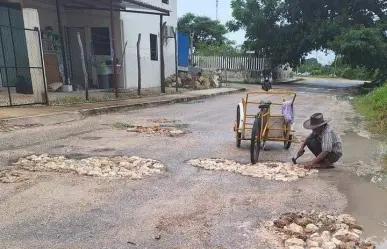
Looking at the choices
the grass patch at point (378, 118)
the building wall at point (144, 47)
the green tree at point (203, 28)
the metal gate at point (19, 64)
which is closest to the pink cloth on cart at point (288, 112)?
the grass patch at point (378, 118)

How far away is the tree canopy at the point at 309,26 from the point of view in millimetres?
20672

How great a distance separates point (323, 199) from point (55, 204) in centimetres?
300

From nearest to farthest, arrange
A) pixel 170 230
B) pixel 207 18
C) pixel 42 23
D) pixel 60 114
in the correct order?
pixel 170 230 < pixel 60 114 < pixel 42 23 < pixel 207 18

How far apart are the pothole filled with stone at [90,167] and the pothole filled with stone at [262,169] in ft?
2.40

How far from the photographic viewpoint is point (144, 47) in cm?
1738

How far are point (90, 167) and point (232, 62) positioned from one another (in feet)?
82.3

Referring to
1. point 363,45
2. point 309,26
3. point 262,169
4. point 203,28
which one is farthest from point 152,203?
point 203,28

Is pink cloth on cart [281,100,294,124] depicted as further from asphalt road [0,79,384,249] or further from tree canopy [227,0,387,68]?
tree canopy [227,0,387,68]

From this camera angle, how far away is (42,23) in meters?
13.8

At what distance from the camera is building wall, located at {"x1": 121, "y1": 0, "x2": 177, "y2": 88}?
15969mm

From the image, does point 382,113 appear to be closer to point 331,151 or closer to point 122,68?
point 331,151

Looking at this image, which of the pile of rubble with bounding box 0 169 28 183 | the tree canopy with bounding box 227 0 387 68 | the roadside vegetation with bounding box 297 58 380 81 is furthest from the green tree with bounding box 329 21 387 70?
the roadside vegetation with bounding box 297 58 380 81

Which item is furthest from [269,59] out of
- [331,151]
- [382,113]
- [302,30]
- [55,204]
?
[55,204]

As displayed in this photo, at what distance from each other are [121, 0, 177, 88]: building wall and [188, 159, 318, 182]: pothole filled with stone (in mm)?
10967
